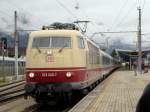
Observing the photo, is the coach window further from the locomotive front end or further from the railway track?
the railway track

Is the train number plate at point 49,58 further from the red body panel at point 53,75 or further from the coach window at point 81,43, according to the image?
the coach window at point 81,43

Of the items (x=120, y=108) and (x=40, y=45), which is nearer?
(x=120, y=108)

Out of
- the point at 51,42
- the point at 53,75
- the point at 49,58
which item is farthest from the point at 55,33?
the point at 53,75

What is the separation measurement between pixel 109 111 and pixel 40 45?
5.32 meters

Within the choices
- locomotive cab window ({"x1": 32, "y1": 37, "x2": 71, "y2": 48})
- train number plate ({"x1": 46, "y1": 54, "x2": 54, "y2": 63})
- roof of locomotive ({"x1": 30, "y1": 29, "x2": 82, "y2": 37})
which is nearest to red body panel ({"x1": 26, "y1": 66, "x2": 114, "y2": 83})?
train number plate ({"x1": 46, "y1": 54, "x2": 54, "y2": 63})

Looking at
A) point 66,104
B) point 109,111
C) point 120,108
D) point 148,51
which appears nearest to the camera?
point 109,111

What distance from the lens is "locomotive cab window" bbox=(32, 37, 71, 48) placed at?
16.7m

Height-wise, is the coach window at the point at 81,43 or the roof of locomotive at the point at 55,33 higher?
the roof of locomotive at the point at 55,33

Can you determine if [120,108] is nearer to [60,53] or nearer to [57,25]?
[60,53]

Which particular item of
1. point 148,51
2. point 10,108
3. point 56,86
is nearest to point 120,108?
point 56,86

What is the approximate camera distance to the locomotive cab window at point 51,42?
54.6 feet

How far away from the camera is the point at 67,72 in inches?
623

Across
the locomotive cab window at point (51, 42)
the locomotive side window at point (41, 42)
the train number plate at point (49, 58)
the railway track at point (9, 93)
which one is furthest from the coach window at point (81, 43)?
the railway track at point (9, 93)

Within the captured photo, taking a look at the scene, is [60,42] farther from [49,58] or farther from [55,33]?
[49,58]
